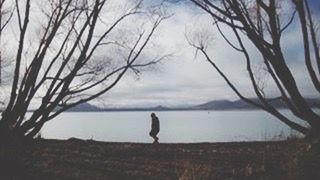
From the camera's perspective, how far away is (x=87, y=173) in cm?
1505

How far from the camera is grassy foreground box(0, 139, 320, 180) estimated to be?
14.7 metres

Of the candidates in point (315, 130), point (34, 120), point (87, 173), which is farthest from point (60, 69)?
point (315, 130)

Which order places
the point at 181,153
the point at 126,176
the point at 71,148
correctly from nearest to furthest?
1. the point at 126,176
2. the point at 181,153
3. the point at 71,148

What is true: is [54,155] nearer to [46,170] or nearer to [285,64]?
[46,170]

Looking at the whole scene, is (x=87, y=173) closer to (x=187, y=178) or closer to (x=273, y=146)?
(x=187, y=178)

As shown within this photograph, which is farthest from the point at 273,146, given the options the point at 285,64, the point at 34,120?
the point at 34,120

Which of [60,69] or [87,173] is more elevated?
[60,69]

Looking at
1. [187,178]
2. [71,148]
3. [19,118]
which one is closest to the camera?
[187,178]

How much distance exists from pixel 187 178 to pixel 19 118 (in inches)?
318

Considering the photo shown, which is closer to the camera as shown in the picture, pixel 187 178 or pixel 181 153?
pixel 187 178

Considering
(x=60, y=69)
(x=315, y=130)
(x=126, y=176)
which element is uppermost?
(x=60, y=69)

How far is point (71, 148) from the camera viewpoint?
22266 mm

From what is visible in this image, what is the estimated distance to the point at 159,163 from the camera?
57.4ft

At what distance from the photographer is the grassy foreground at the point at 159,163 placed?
14656 mm
